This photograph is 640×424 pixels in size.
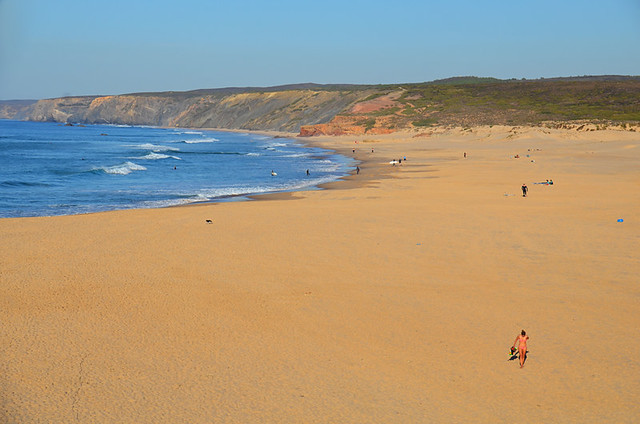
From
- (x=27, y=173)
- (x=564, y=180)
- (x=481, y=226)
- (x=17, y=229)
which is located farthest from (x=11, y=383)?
(x=27, y=173)

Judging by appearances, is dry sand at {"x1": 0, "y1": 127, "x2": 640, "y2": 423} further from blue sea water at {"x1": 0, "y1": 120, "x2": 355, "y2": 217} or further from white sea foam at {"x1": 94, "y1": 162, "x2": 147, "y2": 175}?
white sea foam at {"x1": 94, "y1": 162, "x2": 147, "y2": 175}

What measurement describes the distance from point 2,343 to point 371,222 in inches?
605

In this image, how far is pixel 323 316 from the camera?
1400 cm

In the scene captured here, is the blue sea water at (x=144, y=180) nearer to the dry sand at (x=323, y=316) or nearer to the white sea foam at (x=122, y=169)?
the white sea foam at (x=122, y=169)

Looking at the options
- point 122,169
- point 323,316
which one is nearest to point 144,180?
point 122,169

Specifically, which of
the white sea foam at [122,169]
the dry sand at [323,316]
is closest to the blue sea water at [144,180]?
the white sea foam at [122,169]

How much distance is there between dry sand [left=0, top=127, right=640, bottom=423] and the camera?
399 inches

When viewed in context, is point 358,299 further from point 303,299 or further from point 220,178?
point 220,178

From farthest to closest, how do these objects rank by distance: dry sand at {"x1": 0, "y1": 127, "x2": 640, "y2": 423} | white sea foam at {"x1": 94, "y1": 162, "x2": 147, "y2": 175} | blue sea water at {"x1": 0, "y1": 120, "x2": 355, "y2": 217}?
white sea foam at {"x1": 94, "y1": 162, "x2": 147, "y2": 175}, blue sea water at {"x1": 0, "y1": 120, "x2": 355, "y2": 217}, dry sand at {"x1": 0, "y1": 127, "x2": 640, "y2": 423}

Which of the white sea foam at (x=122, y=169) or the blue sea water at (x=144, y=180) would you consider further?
the white sea foam at (x=122, y=169)

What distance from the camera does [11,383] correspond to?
35.0 feet

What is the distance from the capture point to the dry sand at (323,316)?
10125 mm

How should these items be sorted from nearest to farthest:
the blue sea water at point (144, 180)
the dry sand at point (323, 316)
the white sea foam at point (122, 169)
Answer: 1. the dry sand at point (323, 316)
2. the blue sea water at point (144, 180)
3. the white sea foam at point (122, 169)

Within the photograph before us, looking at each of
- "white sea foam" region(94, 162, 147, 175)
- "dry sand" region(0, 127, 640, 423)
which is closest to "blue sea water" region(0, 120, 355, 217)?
"white sea foam" region(94, 162, 147, 175)
